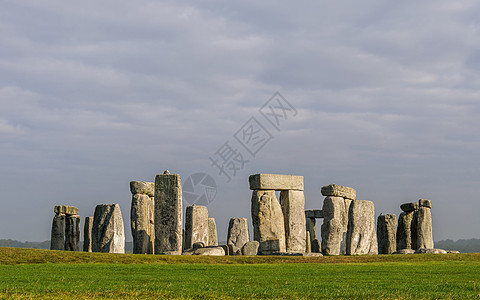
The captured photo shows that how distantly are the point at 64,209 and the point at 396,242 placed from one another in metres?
16.5

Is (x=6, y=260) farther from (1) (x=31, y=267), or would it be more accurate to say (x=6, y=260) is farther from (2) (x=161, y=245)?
(2) (x=161, y=245)

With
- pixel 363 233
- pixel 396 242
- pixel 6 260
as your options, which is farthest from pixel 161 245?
pixel 396 242

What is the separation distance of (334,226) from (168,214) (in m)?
7.16

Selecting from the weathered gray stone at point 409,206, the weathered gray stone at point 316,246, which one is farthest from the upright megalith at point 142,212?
the weathered gray stone at point 409,206

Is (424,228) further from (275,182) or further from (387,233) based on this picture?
(275,182)

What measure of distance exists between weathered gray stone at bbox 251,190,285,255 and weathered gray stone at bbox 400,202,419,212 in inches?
296

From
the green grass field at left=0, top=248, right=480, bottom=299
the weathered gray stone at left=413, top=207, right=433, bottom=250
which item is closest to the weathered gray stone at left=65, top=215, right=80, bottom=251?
the green grass field at left=0, top=248, right=480, bottom=299

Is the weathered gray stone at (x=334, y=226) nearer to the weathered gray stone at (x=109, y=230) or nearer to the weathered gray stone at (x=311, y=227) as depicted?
the weathered gray stone at (x=311, y=227)

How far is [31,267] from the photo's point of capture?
16.9 metres

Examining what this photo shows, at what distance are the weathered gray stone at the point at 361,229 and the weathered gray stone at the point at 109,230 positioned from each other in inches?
385

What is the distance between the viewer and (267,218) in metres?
26.8

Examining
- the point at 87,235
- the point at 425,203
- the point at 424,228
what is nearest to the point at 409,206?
the point at 425,203

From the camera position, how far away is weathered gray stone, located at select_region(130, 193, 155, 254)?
2519cm

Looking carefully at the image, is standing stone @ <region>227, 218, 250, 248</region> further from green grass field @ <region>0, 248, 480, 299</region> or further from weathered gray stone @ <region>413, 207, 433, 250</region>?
green grass field @ <region>0, 248, 480, 299</region>
